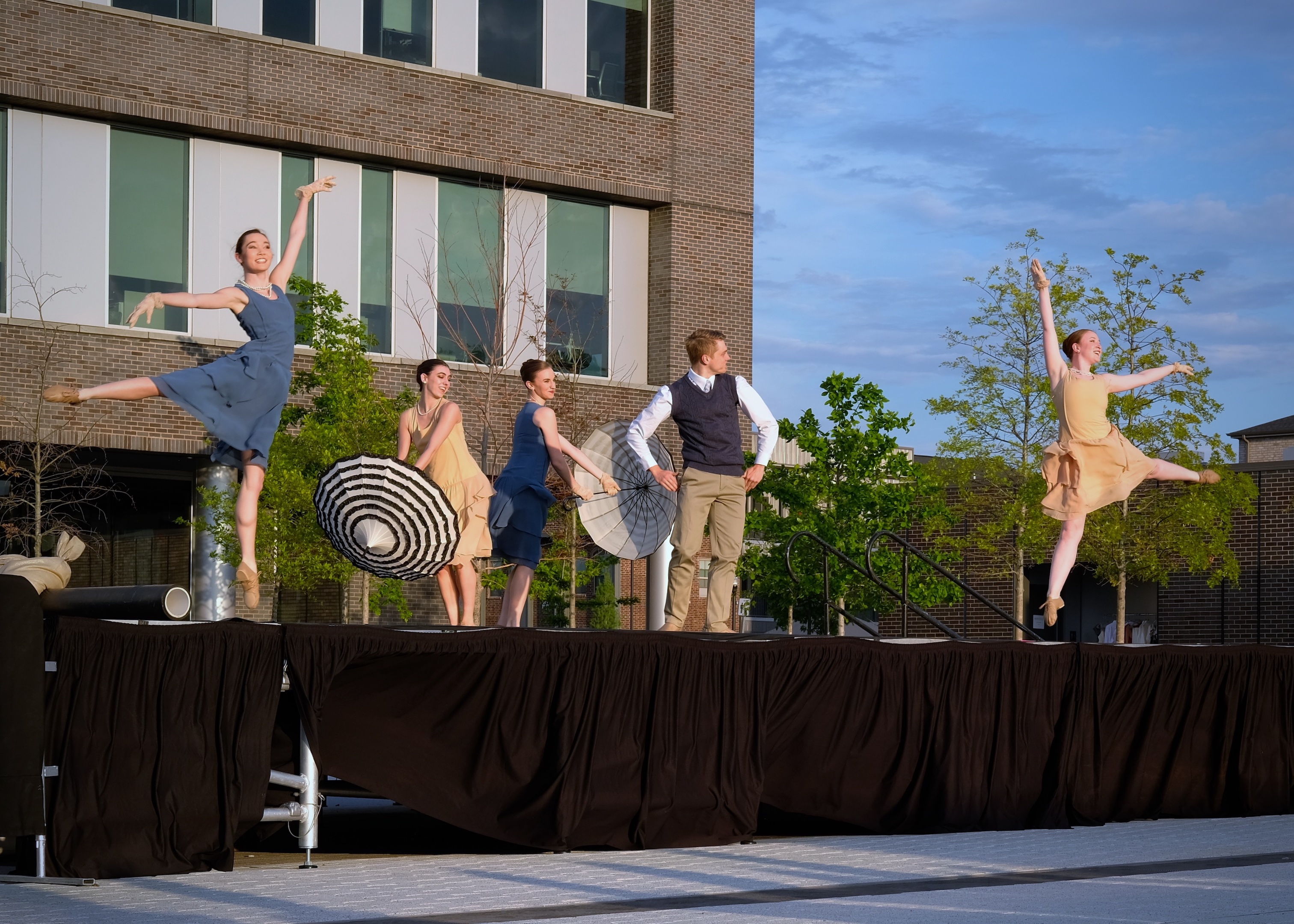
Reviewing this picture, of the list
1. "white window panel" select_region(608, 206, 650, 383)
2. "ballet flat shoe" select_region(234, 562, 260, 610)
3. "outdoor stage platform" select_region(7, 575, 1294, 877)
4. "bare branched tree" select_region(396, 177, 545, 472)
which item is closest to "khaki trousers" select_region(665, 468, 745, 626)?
"outdoor stage platform" select_region(7, 575, 1294, 877)

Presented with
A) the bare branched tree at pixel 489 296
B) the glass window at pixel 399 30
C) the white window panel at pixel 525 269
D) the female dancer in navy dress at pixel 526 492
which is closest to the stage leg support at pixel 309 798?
the female dancer in navy dress at pixel 526 492

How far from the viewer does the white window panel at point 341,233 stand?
24.3 metres

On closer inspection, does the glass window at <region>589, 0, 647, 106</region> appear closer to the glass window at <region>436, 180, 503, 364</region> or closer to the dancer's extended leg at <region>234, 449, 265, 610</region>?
the glass window at <region>436, 180, 503, 364</region>

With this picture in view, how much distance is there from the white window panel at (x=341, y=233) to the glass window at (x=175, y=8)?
8.67 feet

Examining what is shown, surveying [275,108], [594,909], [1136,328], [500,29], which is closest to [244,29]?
[275,108]

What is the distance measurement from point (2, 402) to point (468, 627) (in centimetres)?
1439

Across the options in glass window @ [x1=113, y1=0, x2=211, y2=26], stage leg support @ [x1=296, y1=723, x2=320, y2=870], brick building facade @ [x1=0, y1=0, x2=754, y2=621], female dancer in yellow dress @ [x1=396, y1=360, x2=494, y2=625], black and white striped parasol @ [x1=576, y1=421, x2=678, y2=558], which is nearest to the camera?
stage leg support @ [x1=296, y1=723, x2=320, y2=870]

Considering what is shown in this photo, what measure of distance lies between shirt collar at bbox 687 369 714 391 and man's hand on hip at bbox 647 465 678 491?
0.62m

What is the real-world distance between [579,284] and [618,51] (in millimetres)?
4141

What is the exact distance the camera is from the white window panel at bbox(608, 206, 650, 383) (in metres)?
26.6

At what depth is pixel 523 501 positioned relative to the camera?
1133 cm

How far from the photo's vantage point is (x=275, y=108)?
2358cm

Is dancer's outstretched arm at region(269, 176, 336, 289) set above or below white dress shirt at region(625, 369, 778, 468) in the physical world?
above

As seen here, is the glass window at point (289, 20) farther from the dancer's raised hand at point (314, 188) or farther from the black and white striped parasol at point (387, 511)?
the black and white striped parasol at point (387, 511)
